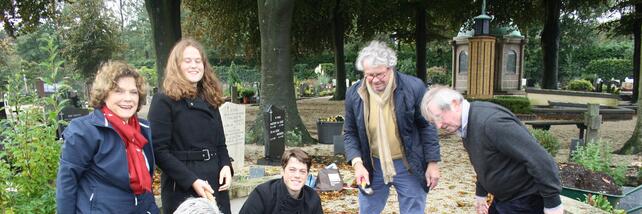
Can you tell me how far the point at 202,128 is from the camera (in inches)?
109

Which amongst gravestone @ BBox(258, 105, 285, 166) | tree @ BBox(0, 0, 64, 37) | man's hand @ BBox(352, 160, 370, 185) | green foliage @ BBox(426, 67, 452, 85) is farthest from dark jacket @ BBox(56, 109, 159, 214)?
green foliage @ BBox(426, 67, 452, 85)

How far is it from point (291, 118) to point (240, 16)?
9111 mm

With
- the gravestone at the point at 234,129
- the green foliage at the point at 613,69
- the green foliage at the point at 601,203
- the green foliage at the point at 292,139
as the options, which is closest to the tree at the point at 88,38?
the green foliage at the point at 292,139

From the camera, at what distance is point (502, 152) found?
2.28 metres

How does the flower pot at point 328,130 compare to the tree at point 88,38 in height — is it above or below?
below

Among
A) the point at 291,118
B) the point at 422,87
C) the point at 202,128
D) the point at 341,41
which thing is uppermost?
the point at 341,41

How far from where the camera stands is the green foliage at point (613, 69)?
1248 inches

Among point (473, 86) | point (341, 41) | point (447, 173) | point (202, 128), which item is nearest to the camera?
point (202, 128)

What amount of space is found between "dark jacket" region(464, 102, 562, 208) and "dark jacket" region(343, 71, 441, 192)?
0.65 metres

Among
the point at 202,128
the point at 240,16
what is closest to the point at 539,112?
the point at 240,16

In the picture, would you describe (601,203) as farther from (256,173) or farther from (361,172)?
(256,173)

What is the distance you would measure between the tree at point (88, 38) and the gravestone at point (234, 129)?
2683 centimetres

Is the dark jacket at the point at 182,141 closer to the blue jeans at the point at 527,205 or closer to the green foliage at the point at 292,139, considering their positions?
the blue jeans at the point at 527,205

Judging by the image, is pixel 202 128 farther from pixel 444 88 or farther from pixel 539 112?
pixel 539 112
